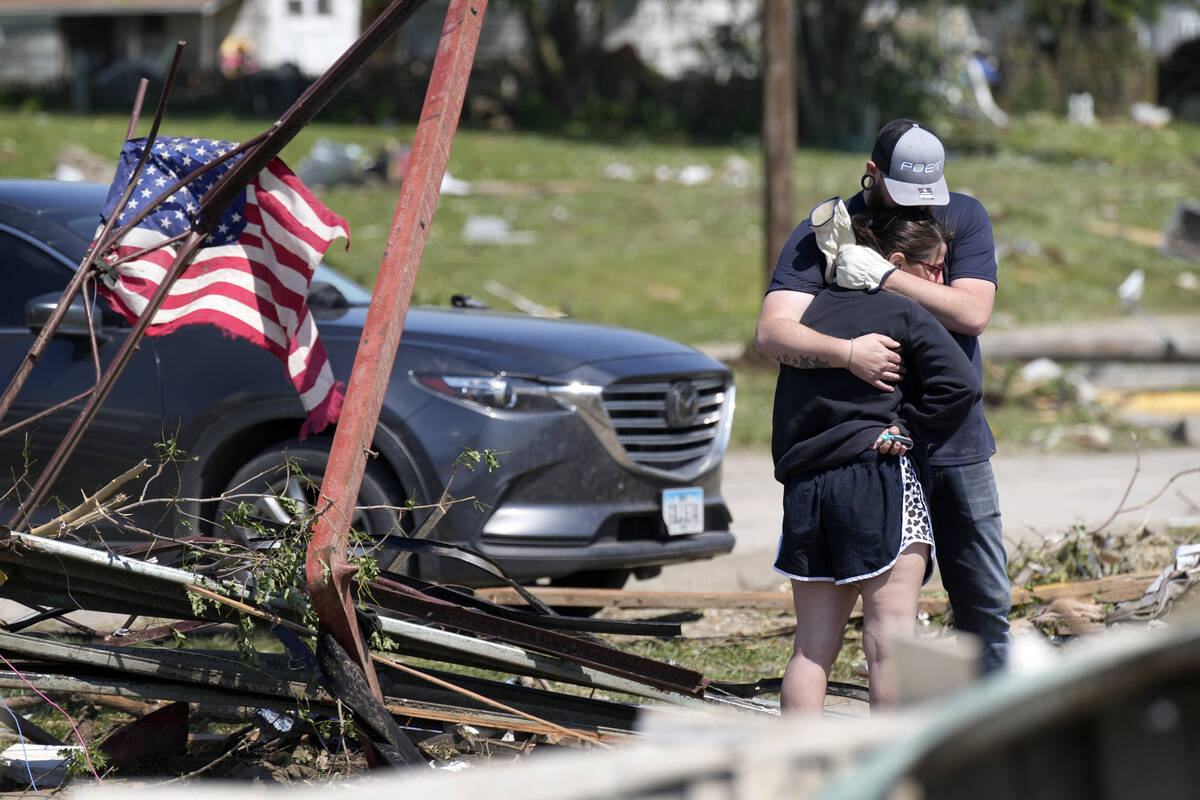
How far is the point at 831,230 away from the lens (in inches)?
139

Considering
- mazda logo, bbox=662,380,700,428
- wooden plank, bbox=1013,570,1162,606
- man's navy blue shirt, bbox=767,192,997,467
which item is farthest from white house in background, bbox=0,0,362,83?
man's navy blue shirt, bbox=767,192,997,467

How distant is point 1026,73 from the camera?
127ft

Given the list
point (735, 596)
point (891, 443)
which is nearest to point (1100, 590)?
point (735, 596)

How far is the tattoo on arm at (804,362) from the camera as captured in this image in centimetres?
344

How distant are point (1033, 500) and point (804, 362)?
5.46 m

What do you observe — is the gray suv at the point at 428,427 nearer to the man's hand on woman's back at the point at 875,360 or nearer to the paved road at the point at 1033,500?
the paved road at the point at 1033,500

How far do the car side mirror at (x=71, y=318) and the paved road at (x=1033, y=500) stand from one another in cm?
281

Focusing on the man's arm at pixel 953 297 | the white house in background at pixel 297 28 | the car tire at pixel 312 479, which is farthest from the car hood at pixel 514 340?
the white house in background at pixel 297 28

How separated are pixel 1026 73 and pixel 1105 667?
133 ft

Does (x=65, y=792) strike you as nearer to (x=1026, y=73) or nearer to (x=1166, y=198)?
(x=1166, y=198)

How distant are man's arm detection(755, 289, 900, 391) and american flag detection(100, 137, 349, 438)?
1557 mm

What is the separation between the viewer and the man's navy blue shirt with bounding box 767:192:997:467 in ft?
11.8

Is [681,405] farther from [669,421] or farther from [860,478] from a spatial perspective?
[860,478]

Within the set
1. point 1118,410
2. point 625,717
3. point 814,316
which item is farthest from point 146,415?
point 1118,410
